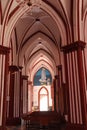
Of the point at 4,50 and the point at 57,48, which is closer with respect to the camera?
the point at 4,50

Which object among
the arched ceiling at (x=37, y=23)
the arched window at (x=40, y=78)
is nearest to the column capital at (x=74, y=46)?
the arched ceiling at (x=37, y=23)

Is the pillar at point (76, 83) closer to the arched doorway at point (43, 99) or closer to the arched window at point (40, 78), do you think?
the arched window at point (40, 78)

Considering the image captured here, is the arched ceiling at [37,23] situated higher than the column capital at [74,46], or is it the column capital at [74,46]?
the arched ceiling at [37,23]

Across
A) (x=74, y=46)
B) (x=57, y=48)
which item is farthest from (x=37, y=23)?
(x=74, y=46)

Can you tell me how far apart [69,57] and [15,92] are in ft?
18.7

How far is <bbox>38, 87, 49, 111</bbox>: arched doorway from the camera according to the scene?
24.2m

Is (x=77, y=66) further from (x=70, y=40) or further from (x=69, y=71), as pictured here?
(x=70, y=40)

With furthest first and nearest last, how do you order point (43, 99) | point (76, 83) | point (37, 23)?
point (43, 99) < point (37, 23) < point (76, 83)

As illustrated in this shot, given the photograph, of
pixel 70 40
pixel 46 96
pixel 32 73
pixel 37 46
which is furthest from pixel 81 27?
pixel 46 96

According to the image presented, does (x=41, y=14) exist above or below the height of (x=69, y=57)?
above

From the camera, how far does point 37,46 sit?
17125 millimetres

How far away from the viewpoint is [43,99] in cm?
2444

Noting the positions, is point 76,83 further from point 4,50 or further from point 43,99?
point 43,99

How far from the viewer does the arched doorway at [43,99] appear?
24250mm
